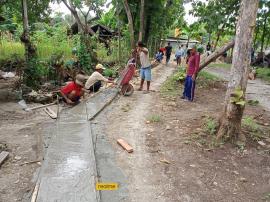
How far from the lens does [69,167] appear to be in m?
5.38

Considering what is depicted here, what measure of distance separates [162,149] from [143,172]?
3.38 feet

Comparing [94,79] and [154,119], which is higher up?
[94,79]

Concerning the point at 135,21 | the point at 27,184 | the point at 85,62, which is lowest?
the point at 27,184

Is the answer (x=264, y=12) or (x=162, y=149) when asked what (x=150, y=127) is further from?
(x=264, y=12)

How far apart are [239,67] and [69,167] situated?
11.7ft

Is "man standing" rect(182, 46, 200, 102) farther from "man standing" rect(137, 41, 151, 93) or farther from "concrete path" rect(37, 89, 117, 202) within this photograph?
"concrete path" rect(37, 89, 117, 202)

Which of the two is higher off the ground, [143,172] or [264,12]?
[264,12]

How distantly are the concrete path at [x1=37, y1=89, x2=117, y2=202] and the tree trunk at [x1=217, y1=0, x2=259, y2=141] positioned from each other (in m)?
2.65

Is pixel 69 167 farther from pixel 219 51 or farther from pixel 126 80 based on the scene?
pixel 219 51

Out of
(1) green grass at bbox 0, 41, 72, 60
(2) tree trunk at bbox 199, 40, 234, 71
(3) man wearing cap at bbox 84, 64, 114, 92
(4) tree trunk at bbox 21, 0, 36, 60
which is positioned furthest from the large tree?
(1) green grass at bbox 0, 41, 72, 60

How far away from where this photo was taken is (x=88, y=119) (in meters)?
7.86

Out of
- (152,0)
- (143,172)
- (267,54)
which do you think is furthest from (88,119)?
(267,54)

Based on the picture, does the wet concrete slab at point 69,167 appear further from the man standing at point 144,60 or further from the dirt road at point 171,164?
the man standing at point 144,60

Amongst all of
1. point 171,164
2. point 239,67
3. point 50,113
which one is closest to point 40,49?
point 50,113
